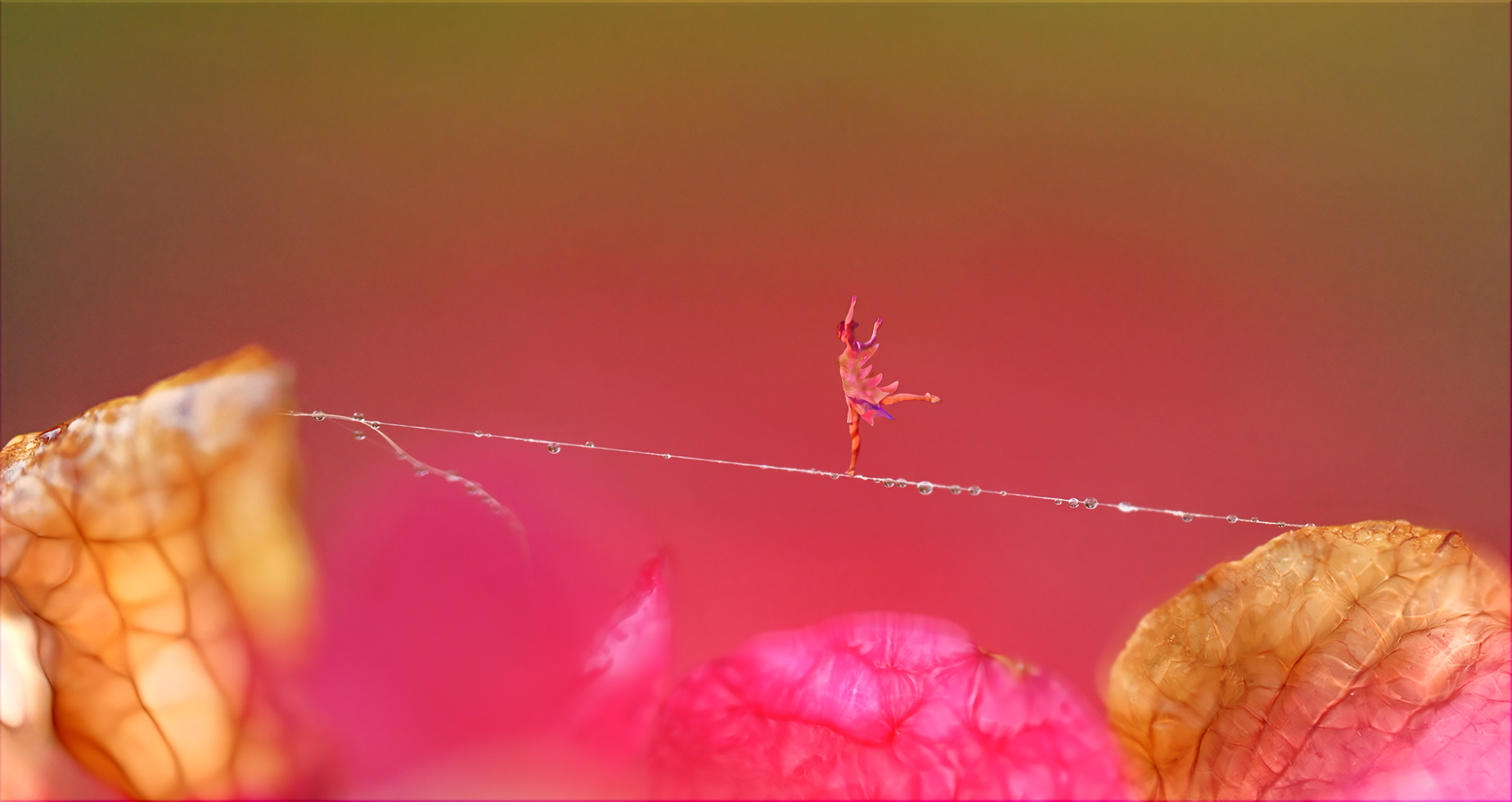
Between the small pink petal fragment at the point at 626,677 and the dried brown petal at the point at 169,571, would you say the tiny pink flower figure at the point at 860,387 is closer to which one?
the small pink petal fragment at the point at 626,677

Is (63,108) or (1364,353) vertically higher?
(63,108)

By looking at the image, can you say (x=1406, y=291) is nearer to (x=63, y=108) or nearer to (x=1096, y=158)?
(x=1096, y=158)

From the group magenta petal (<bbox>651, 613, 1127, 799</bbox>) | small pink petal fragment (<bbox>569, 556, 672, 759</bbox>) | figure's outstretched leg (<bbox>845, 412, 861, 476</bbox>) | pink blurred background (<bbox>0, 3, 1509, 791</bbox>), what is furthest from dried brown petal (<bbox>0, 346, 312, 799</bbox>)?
figure's outstretched leg (<bbox>845, 412, 861, 476</bbox>)

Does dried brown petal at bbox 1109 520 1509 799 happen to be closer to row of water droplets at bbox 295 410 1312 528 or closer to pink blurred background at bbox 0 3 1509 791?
pink blurred background at bbox 0 3 1509 791

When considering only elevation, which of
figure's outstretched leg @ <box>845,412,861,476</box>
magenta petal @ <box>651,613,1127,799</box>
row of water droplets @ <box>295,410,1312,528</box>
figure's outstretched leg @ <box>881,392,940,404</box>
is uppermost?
figure's outstretched leg @ <box>881,392,940,404</box>

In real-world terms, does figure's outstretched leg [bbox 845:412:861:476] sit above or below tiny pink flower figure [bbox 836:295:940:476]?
below

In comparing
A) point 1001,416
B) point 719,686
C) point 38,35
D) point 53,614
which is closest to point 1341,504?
point 1001,416

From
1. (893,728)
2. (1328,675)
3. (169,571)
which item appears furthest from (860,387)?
(169,571)
